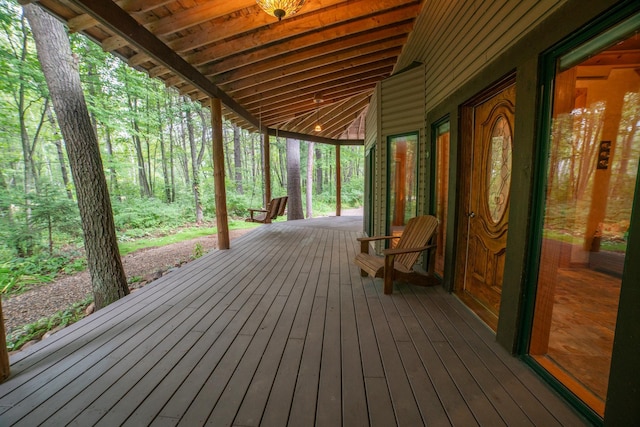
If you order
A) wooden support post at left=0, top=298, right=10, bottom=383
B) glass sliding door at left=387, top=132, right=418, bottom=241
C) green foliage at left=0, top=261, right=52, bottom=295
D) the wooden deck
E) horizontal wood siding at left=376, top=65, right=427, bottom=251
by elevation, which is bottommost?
green foliage at left=0, top=261, right=52, bottom=295

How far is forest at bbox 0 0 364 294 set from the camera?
18.1ft

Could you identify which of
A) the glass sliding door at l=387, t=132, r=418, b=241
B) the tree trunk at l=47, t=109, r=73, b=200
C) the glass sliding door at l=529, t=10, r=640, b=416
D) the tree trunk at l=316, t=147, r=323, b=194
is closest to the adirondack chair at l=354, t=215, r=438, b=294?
the glass sliding door at l=387, t=132, r=418, b=241

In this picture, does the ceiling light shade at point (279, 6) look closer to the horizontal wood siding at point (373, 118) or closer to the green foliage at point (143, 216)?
the horizontal wood siding at point (373, 118)

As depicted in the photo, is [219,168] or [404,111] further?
[219,168]

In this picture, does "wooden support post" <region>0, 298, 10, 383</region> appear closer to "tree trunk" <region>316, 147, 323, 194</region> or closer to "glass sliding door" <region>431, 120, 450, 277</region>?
"glass sliding door" <region>431, 120, 450, 277</region>

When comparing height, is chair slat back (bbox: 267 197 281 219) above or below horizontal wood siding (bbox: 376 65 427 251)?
below

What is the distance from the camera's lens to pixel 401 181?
4.21m

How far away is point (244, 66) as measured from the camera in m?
4.32

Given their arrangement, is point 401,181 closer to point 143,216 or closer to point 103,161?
point 143,216

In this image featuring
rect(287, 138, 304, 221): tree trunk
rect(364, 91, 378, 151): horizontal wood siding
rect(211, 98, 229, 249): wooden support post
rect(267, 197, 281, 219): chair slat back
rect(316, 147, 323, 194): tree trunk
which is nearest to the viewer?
rect(364, 91, 378, 151): horizontal wood siding

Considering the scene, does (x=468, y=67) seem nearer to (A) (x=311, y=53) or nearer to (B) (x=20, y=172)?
(A) (x=311, y=53)

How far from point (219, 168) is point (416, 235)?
360 cm

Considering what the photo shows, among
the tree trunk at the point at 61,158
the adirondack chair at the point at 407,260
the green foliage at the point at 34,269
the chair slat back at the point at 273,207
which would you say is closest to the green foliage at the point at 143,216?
the tree trunk at the point at 61,158

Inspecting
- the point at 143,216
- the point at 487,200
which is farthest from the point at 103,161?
the point at 487,200
